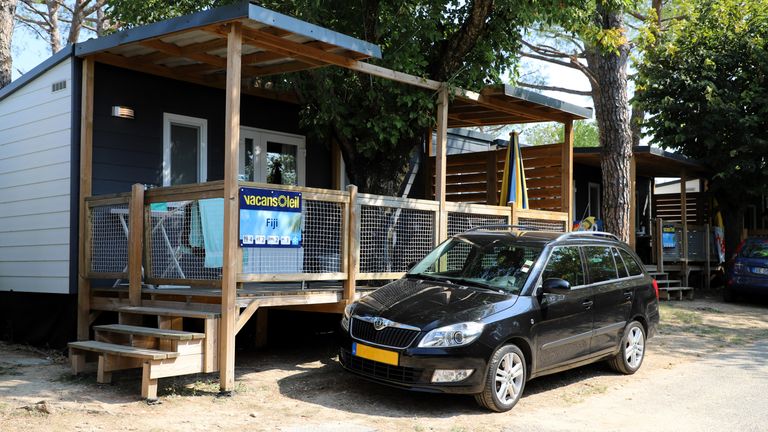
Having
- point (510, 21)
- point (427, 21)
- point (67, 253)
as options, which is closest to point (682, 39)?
point (510, 21)

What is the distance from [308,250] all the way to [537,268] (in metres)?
2.48

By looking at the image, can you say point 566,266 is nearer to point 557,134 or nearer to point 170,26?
point 170,26

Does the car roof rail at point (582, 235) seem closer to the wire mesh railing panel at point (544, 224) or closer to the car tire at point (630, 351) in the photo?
the car tire at point (630, 351)

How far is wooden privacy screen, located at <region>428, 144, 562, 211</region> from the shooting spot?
12695 mm

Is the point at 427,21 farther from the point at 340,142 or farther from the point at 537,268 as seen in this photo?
the point at 537,268

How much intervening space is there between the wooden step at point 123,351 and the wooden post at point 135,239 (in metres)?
0.76

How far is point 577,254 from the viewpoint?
7.99 m

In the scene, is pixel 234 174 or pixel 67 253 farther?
pixel 67 253

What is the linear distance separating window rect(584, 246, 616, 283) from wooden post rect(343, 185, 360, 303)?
2624mm

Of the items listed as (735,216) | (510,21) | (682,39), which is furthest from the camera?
(735,216)

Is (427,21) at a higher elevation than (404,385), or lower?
higher

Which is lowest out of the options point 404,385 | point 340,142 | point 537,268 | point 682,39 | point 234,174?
point 404,385

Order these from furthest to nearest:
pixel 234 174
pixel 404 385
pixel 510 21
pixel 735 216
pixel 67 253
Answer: pixel 735 216 < pixel 510 21 < pixel 67 253 < pixel 234 174 < pixel 404 385

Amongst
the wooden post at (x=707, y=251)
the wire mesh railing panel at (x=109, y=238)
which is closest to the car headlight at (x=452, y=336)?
the wire mesh railing panel at (x=109, y=238)
